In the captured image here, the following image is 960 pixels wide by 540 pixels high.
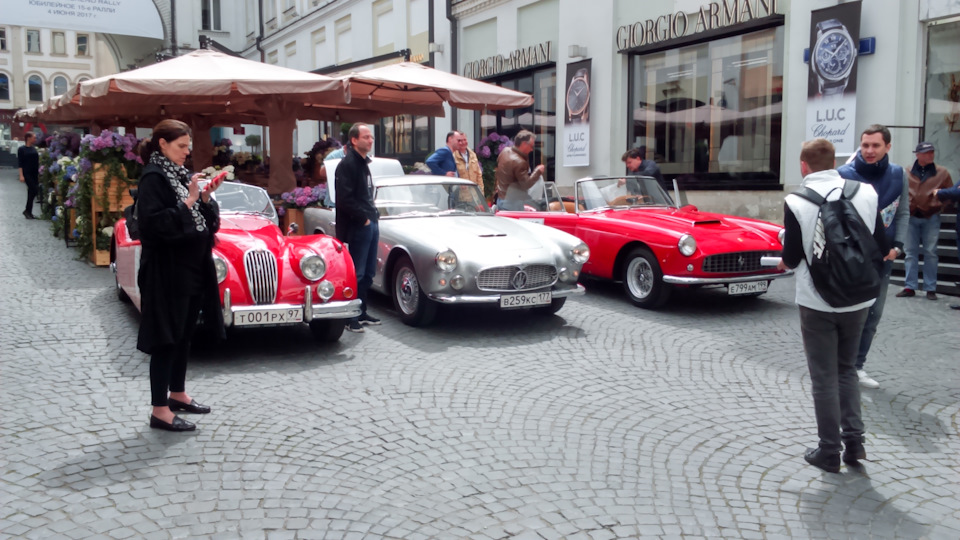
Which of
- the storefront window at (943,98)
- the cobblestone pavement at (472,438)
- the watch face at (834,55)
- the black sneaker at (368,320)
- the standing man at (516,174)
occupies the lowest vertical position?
the cobblestone pavement at (472,438)

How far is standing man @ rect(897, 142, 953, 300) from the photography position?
8.76 m

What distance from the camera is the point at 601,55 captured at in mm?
15977

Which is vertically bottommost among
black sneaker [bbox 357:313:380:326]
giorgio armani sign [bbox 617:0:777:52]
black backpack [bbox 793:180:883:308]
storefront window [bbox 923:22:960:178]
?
black sneaker [bbox 357:313:380:326]

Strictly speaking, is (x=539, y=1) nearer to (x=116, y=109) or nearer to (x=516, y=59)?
(x=516, y=59)

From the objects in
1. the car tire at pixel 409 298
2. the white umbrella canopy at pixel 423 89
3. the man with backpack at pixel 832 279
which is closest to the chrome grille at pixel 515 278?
the car tire at pixel 409 298

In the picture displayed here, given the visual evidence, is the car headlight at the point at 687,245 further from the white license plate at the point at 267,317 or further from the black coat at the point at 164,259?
the black coat at the point at 164,259

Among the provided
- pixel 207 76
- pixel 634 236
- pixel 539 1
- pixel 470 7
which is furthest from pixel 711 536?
pixel 470 7

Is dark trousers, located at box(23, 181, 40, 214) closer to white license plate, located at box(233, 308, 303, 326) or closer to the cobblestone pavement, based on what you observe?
the cobblestone pavement

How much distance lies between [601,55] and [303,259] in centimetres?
1150

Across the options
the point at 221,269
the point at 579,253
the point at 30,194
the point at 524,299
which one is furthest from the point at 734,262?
the point at 30,194

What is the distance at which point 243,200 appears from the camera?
7.63m

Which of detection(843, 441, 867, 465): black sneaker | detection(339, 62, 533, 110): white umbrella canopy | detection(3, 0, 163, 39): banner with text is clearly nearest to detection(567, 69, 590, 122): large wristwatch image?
detection(339, 62, 533, 110): white umbrella canopy

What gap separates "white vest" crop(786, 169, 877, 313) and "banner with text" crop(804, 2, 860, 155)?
8.08 m

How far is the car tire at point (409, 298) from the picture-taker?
6.95m
